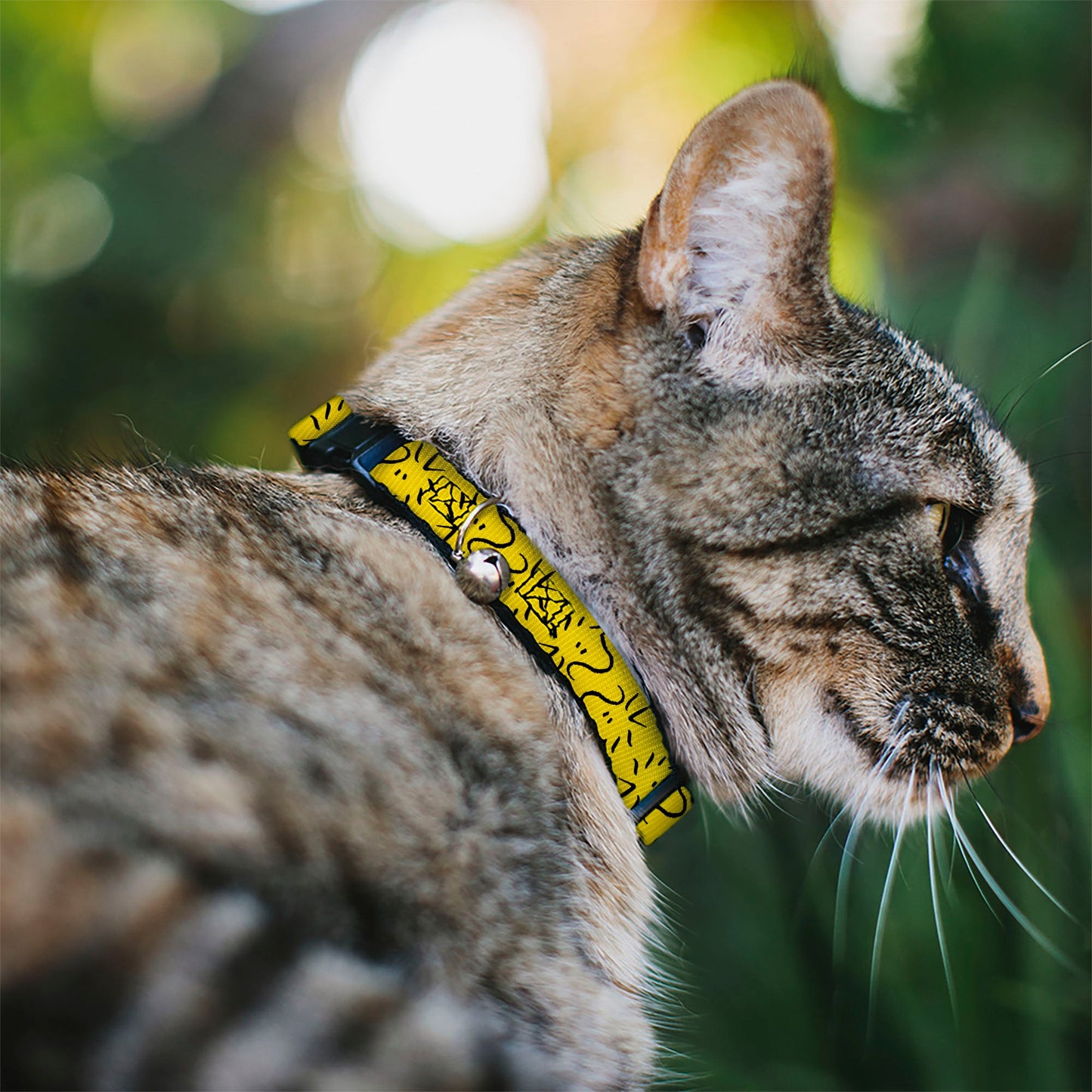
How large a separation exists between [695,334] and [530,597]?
0.38 metres

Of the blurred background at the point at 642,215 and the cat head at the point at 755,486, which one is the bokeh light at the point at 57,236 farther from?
the cat head at the point at 755,486

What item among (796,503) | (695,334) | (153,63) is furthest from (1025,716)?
(153,63)

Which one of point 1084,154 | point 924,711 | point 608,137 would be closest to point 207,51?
point 608,137

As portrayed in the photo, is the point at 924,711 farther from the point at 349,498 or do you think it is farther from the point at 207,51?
the point at 207,51

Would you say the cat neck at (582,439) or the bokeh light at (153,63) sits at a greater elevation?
the bokeh light at (153,63)

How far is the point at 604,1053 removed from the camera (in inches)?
A: 37.9

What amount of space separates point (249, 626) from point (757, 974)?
1161mm

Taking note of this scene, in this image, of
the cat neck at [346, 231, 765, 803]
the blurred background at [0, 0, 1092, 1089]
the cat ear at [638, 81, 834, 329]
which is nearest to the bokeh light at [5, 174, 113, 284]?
the blurred background at [0, 0, 1092, 1089]

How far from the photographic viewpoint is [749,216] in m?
1.06

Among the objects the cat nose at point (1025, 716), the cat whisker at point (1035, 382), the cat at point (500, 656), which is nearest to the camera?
the cat at point (500, 656)

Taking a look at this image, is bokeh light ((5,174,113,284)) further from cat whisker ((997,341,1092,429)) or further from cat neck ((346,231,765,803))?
cat whisker ((997,341,1092,429))

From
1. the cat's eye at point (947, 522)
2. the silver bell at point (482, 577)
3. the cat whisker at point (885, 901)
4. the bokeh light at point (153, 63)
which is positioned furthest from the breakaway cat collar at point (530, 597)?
the bokeh light at point (153, 63)

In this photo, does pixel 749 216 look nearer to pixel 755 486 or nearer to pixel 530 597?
pixel 755 486

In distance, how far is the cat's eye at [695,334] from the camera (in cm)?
110
